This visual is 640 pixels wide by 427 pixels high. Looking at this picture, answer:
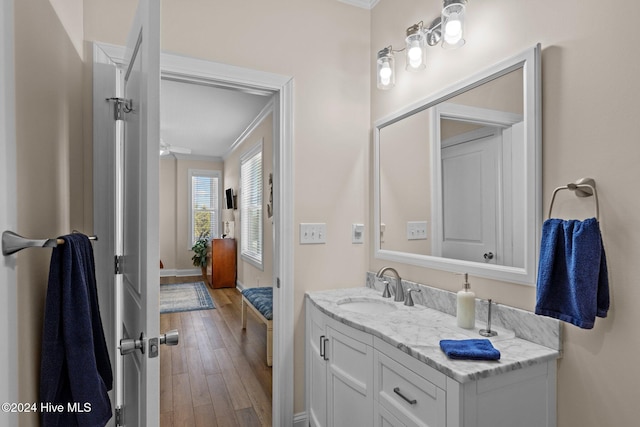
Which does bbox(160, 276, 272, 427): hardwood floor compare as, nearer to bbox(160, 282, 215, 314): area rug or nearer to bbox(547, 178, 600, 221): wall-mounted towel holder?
bbox(160, 282, 215, 314): area rug

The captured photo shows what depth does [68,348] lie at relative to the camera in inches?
40.3

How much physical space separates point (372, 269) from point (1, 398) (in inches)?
74.2

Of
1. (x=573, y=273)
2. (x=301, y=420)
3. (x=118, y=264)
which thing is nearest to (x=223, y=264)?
(x=301, y=420)

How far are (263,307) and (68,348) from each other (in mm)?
2180

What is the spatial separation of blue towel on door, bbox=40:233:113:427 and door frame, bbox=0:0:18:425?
0.14m

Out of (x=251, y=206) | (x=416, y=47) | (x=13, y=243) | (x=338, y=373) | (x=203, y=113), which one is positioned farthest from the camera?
(x=251, y=206)

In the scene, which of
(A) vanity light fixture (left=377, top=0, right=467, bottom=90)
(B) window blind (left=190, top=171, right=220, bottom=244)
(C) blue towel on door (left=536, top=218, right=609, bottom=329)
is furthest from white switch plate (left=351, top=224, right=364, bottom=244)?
(B) window blind (left=190, top=171, right=220, bottom=244)

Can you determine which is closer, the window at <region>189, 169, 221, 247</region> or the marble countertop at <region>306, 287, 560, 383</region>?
the marble countertop at <region>306, 287, 560, 383</region>

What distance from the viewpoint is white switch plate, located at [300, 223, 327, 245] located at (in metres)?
2.17

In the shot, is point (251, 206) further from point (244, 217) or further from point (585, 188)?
point (585, 188)

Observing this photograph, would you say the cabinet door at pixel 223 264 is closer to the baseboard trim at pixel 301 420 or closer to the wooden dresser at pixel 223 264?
the wooden dresser at pixel 223 264

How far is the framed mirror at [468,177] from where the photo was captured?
4.48 ft


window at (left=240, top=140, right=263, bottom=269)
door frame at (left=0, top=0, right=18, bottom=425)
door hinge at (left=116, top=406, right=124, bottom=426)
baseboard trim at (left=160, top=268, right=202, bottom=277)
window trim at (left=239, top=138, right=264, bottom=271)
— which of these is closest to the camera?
door frame at (left=0, top=0, right=18, bottom=425)

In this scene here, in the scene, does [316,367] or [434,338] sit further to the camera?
[316,367]
